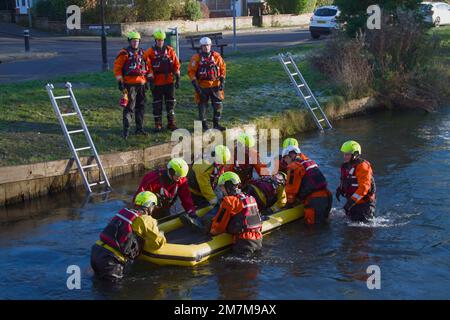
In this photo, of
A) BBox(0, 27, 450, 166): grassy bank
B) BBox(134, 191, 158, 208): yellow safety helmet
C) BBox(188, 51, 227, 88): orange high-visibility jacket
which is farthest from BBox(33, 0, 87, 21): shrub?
BBox(134, 191, 158, 208): yellow safety helmet

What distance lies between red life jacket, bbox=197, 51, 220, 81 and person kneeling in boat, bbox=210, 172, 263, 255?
17.4 ft

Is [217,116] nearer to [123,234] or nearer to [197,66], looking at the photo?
[197,66]

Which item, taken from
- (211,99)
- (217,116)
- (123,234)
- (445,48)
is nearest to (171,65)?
(211,99)

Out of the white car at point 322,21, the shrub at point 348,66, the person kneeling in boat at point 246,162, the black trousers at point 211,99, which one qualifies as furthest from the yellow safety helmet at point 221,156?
the white car at point 322,21

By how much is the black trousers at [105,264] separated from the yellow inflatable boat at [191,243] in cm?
55

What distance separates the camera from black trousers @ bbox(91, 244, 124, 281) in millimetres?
8867

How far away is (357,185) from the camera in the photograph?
10.9 m

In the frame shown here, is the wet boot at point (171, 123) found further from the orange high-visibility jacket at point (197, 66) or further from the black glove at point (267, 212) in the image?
the black glove at point (267, 212)

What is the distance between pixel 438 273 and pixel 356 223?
204 cm

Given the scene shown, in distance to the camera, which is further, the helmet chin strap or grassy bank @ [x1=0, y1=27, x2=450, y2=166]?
grassy bank @ [x1=0, y1=27, x2=450, y2=166]

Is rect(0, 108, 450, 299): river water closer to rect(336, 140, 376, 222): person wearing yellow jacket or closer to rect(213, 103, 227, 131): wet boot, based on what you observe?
rect(336, 140, 376, 222): person wearing yellow jacket

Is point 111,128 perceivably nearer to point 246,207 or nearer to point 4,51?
point 246,207

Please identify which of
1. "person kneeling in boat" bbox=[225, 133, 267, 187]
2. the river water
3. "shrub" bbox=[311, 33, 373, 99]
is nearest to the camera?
the river water

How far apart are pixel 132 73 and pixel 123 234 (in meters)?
5.87
